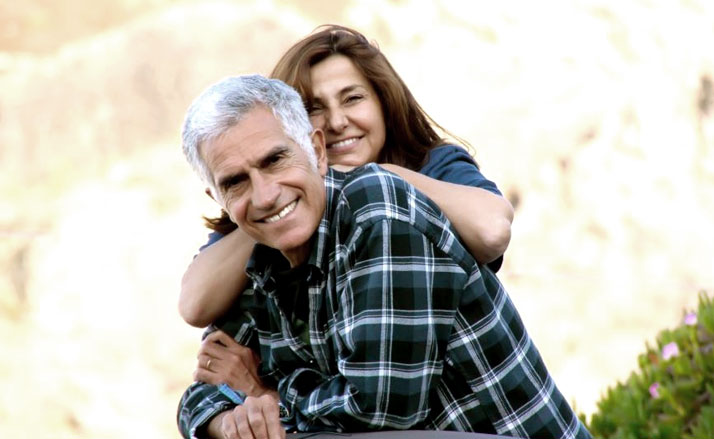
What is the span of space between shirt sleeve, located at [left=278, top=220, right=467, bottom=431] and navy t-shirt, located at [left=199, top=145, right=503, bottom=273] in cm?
66

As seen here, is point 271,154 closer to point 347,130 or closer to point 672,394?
point 347,130

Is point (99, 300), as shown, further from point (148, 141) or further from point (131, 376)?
point (148, 141)

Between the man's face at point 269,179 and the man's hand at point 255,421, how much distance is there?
36 cm

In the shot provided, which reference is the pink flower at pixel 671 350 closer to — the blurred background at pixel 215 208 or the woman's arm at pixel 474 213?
the woman's arm at pixel 474 213

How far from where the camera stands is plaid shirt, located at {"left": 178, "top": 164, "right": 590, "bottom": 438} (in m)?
2.63

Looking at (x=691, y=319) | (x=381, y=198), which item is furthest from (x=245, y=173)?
(x=691, y=319)

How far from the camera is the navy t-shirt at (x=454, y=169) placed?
3.41 metres

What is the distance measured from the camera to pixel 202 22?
7184 mm

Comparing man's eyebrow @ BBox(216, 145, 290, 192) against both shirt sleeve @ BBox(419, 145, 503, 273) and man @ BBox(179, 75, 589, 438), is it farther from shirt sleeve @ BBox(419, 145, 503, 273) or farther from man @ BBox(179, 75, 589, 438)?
shirt sleeve @ BBox(419, 145, 503, 273)

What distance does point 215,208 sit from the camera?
23.2 feet

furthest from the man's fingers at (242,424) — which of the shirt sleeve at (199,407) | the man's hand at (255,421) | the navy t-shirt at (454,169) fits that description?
the navy t-shirt at (454,169)

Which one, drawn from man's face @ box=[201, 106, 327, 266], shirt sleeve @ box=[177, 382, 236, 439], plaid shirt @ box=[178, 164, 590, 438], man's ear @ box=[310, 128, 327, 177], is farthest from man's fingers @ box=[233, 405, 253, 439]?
man's ear @ box=[310, 128, 327, 177]

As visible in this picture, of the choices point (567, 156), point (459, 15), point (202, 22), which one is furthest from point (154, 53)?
point (567, 156)

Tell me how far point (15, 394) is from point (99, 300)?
2.57ft
